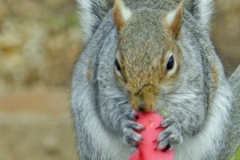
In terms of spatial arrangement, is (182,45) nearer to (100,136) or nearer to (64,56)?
(100,136)

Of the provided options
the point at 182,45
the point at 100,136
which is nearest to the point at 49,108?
the point at 100,136

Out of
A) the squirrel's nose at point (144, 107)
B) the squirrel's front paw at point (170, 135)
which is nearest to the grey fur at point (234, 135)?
the squirrel's front paw at point (170, 135)

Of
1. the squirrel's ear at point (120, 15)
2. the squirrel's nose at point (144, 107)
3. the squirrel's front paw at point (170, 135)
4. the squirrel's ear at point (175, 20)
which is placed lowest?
the squirrel's front paw at point (170, 135)

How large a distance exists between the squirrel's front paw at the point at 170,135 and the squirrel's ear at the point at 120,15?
1.42 ft

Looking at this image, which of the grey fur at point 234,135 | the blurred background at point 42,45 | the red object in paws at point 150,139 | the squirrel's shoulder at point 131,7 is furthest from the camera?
the blurred background at point 42,45

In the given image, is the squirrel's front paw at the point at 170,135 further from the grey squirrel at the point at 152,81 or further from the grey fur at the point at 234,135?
the grey fur at the point at 234,135

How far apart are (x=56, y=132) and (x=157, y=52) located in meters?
3.83

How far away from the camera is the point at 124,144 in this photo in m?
5.01

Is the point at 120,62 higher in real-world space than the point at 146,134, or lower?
higher

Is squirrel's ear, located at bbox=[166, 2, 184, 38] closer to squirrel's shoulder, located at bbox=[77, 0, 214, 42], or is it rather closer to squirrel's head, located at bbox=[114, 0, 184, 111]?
squirrel's head, located at bbox=[114, 0, 184, 111]

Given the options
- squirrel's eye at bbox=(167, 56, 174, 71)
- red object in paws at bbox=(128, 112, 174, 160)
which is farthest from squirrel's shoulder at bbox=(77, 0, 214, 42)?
red object in paws at bbox=(128, 112, 174, 160)

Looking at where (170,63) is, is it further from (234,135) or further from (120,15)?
(234,135)

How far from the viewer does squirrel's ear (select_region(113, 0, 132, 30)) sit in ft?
15.4

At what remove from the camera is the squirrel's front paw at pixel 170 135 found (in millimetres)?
4473
